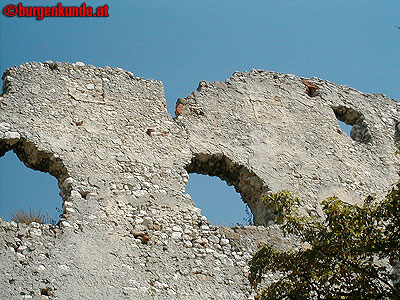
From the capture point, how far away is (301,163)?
9562 millimetres

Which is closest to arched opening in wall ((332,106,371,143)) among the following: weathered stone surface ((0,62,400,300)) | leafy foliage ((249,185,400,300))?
weathered stone surface ((0,62,400,300))

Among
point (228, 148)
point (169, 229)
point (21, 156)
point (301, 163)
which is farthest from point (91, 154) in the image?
point (301, 163)

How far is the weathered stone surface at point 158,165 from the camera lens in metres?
7.22

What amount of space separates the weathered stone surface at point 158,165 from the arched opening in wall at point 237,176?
2 centimetres

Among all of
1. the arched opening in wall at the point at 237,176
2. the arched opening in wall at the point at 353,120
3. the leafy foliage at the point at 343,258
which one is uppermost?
the arched opening in wall at the point at 353,120

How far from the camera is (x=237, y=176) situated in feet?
30.3

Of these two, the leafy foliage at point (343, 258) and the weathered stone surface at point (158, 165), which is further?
the weathered stone surface at point (158, 165)

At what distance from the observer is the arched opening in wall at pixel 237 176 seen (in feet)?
29.5

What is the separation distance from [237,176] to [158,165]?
4.16 ft

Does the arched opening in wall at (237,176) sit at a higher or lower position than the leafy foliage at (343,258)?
higher

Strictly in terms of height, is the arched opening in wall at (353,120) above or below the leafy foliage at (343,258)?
above

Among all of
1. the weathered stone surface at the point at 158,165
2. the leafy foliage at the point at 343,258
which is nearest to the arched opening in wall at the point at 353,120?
the weathered stone surface at the point at 158,165

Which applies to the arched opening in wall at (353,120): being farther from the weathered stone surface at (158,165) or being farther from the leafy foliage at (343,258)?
the leafy foliage at (343,258)

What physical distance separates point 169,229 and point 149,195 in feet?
1.73
